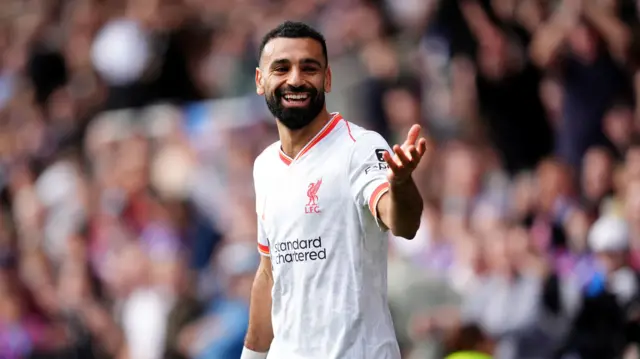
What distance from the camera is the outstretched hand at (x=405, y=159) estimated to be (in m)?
5.30

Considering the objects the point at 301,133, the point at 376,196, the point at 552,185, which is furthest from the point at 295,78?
the point at 552,185

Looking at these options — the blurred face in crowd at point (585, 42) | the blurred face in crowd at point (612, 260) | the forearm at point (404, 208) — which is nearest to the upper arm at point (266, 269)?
the forearm at point (404, 208)

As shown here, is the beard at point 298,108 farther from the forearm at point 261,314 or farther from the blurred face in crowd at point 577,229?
the blurred face in crowd at point 577,229

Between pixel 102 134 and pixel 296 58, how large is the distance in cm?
1048

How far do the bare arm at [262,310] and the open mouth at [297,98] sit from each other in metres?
0.83

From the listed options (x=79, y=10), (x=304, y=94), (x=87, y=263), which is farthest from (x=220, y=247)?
(x=304, y=94)

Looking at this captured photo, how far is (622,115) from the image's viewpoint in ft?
37.6

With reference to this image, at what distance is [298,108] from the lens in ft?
19.8

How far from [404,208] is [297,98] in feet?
2.94

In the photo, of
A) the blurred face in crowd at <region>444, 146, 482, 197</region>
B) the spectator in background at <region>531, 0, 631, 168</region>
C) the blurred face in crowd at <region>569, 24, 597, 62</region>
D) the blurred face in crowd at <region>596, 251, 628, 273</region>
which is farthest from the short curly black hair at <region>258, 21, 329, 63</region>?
the blurred face in crowd at <region>569, 24, 597, 62</region>

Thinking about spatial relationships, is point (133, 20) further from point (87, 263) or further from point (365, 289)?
point (365, 289)

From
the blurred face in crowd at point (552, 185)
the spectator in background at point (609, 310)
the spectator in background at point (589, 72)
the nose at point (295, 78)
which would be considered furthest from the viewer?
the spectator in background at point (589, 72)

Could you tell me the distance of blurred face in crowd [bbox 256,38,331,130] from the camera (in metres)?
6.02

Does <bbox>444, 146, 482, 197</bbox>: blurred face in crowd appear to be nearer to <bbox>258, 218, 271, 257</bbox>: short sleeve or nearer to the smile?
<bbox>258, 218, 271, 257</bbox>: short sleeve
